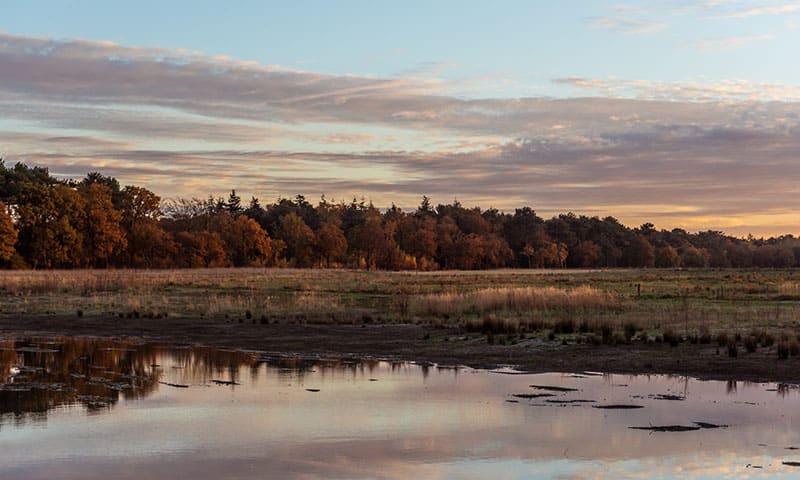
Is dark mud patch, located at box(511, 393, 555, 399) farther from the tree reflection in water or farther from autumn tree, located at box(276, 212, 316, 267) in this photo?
autumn tree, located at box(276, 212, 316, 267)

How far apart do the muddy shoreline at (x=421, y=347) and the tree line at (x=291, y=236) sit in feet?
188

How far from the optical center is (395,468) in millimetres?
12852

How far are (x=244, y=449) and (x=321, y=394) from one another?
219 inches

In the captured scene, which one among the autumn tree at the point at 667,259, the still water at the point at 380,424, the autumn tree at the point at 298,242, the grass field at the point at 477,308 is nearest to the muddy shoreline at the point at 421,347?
the grass field at the point at 477,308

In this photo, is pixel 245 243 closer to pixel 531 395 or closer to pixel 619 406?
pixel 531 395

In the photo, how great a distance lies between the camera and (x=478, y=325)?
32.6 m

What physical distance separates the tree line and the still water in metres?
74.4

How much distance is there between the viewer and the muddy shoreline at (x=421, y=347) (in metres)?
23.4

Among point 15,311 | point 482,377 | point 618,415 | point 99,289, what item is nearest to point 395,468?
point 618,415

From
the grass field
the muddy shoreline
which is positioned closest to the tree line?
the grass field

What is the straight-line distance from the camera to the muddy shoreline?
2338cm

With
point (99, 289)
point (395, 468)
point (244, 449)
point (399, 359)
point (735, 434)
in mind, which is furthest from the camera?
point (99, 289)

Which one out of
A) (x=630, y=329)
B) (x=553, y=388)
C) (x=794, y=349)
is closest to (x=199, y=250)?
(x=630, y=329)

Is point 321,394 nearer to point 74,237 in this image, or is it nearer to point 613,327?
point 613,327
